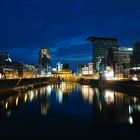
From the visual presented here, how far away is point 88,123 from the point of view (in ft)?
107

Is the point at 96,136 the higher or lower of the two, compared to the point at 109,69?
lower

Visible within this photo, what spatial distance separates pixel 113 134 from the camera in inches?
1046

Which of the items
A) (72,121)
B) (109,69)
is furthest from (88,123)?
(109,69)

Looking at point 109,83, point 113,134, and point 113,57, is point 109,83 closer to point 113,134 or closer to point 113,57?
point 113,57

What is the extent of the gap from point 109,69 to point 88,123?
139 m

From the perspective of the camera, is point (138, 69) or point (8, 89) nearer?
point (8, 89)

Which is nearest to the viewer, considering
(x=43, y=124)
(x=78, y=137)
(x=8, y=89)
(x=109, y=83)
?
(x=78, y=137)

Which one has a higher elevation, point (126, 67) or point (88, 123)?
point (126, 67)

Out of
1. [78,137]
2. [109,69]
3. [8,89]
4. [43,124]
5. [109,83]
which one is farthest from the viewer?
[109,69]

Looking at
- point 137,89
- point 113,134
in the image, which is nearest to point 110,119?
point 113,134

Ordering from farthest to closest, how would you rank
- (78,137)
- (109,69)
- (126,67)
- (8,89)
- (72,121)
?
(126,67) → (109,69) → (8,89) → (72,121) → (78,137)

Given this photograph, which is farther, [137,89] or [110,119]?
[137,89]

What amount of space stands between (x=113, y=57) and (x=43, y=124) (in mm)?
164432

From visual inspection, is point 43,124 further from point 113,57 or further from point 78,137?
point 113,57
